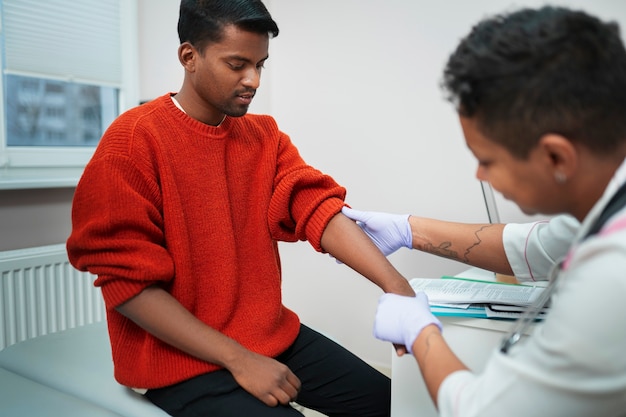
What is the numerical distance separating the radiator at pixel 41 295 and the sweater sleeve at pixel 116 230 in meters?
0.93

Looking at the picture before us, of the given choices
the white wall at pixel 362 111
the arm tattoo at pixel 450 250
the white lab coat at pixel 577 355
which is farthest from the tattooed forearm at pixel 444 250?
the white wall at pixel 362 111

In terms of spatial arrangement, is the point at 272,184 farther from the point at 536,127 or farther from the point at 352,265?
the point at 536,127

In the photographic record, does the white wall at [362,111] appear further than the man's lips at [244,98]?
Yes

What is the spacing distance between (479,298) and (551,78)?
2.11 feet

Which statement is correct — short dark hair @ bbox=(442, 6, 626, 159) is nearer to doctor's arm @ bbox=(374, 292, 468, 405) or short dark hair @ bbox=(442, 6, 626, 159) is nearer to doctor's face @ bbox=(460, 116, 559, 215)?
doctor's face @ bbox=(460, 116, 559, 215)

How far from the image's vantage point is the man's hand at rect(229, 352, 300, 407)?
970 mm

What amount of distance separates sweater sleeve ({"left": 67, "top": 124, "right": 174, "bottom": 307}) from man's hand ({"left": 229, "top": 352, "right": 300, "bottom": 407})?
213 millimetres

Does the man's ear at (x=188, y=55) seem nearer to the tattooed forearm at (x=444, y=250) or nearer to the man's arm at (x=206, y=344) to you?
the man's arm at (x=206, y=344)

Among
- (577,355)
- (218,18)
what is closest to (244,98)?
(218,18)

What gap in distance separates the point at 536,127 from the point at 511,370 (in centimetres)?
28

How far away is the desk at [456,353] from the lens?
108cm

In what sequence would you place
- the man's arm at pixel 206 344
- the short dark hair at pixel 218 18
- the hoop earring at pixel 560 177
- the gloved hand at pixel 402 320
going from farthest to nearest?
the short dark hair at pixel 218 18 < the man's arm at pixel 206 344 < the gloved hand at pixel 402 320 < the hoop earring at pixel 560 177

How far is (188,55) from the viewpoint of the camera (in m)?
1.11

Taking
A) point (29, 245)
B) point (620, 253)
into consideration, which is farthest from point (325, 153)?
point (620, 253)
